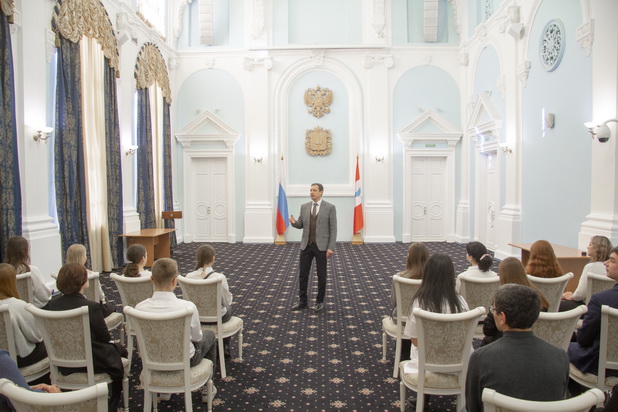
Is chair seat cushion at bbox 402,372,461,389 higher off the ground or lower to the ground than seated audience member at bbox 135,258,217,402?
lower

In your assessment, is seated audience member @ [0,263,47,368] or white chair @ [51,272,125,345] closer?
seated audience member @ [0,263,47,368]

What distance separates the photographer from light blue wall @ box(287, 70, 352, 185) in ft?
42.9

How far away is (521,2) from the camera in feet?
29.3

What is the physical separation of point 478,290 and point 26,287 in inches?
146

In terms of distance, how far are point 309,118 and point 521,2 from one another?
6.06 m

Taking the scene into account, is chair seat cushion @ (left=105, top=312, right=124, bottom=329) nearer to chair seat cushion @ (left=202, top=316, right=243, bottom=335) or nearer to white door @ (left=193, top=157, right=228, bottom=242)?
chair seat cushion @ (left=202, top=316, right=243, bottom=335)

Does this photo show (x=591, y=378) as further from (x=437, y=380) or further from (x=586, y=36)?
(x=586, y=36)

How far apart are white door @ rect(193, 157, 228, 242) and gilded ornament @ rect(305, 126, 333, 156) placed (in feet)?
8.32

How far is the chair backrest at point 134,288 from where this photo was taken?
3821 mm

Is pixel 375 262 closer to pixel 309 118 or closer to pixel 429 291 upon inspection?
pixel 309 118

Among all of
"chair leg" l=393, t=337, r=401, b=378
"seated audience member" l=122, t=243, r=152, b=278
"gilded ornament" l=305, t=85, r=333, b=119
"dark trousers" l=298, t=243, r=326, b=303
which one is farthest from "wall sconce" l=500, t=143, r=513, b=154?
"seated audience member" l=122, t=243, r=152, b=278

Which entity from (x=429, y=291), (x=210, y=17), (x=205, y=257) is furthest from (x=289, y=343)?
(x=210, y=17)

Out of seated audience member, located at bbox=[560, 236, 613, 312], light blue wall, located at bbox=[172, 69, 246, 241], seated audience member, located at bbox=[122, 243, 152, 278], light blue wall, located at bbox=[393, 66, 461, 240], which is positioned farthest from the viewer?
light blue wall, located at bbox=[172, 69, 246, 241]

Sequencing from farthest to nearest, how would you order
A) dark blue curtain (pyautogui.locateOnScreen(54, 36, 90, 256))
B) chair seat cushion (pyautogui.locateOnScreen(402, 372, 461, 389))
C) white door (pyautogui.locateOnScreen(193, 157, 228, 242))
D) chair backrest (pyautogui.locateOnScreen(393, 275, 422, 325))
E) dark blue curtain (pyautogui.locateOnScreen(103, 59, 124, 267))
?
white door (pyautogui.locateOnScreen(193, 157, 228, 242)), dark blue curtain (pyautogui.locateOnScreen(103, 59, 124, 267)), dark blue curtain (pyautogui.locateOnScreen(54, 36, 90, 256)), chair backrest (pyautogui.locateOnScreen(393, 275, 422, 325)), chair seat cushion (pyautogui.locateOnScreen(402, 372, 461, 389))
